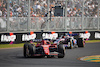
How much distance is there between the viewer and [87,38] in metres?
26.6

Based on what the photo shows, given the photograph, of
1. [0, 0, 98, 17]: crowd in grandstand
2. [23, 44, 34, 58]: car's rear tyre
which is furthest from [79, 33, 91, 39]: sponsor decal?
[23, 44, 34, 58]: car's rear tyre

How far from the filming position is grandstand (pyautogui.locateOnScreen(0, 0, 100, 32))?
22.5m

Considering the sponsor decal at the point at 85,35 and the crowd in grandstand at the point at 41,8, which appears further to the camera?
the sponsor decal at the point at 85,35

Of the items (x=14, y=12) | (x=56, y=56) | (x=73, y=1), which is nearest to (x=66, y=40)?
(x=56, y=56)

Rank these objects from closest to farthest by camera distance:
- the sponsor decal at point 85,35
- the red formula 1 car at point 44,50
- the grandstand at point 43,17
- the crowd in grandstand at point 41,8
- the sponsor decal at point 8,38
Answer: the red formula 1 car at point 44,50 < the sponsor decal at point 8,38 < the grandstand at point 43,17 < the crowd in grandstand at point 41,8 < the sponsor decal at point 85,35

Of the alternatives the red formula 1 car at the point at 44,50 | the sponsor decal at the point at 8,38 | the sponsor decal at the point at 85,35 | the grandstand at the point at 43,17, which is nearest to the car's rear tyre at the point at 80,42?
the grandstand at the point at 43,17

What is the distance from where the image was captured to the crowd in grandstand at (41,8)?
24.0m

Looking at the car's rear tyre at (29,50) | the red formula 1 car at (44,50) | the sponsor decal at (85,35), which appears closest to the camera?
the red formula 1 car at (44,50)

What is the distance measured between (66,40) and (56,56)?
4.13 meters

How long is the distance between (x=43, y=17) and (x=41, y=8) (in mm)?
1647

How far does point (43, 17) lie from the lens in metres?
24.9

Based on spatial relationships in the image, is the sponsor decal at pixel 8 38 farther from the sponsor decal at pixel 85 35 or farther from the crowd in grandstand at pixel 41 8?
the sponsor decal at pixel 85 35

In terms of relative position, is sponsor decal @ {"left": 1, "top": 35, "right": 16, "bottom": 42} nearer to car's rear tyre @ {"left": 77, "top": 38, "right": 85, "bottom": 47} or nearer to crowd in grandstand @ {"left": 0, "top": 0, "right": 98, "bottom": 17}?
crowd in grandstand @ {"left": 0, "top": 0, "right": 98, "bottom": 17}

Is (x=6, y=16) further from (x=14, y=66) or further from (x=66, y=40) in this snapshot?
(x=14, y=66)
